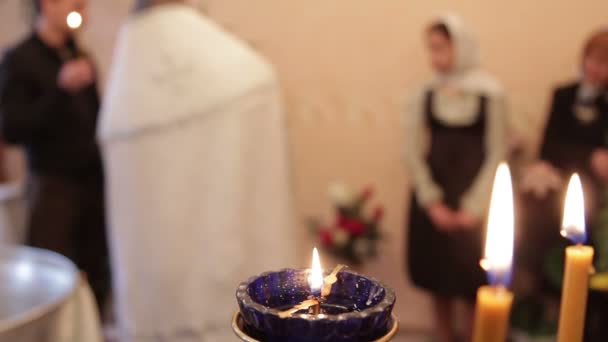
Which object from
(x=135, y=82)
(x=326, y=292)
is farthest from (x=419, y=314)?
(x=326, y=292)

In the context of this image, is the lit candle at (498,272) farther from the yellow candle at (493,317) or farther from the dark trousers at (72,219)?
the dark trousers at (72,219)

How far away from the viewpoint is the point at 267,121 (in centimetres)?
167

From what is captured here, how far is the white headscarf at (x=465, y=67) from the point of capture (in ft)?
7.34

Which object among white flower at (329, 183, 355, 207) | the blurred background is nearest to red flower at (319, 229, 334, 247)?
white flower at (329, 183, 355, 207)

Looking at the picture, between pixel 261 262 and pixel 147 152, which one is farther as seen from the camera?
pixel 261 262

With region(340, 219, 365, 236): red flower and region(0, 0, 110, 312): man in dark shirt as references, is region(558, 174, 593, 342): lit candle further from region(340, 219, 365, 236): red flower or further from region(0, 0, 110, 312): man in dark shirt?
region(340, 219, 365, 236): red flower

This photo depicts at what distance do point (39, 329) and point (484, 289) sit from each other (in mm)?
807

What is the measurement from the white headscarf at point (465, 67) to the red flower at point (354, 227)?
621 millimetres

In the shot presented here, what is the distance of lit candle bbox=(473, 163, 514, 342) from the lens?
0.34 m

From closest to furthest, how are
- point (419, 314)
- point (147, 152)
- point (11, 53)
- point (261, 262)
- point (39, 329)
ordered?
point (39, 329), point (147, 152), point (261, 262), point (11, 53), point (419, 314)

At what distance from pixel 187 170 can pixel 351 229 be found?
1083 mm

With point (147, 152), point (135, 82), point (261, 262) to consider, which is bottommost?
point (261, 262)

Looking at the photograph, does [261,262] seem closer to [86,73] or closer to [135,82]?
[135,82]

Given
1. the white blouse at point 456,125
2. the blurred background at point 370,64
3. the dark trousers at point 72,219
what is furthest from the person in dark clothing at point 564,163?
the dark trousers at point 72,219
